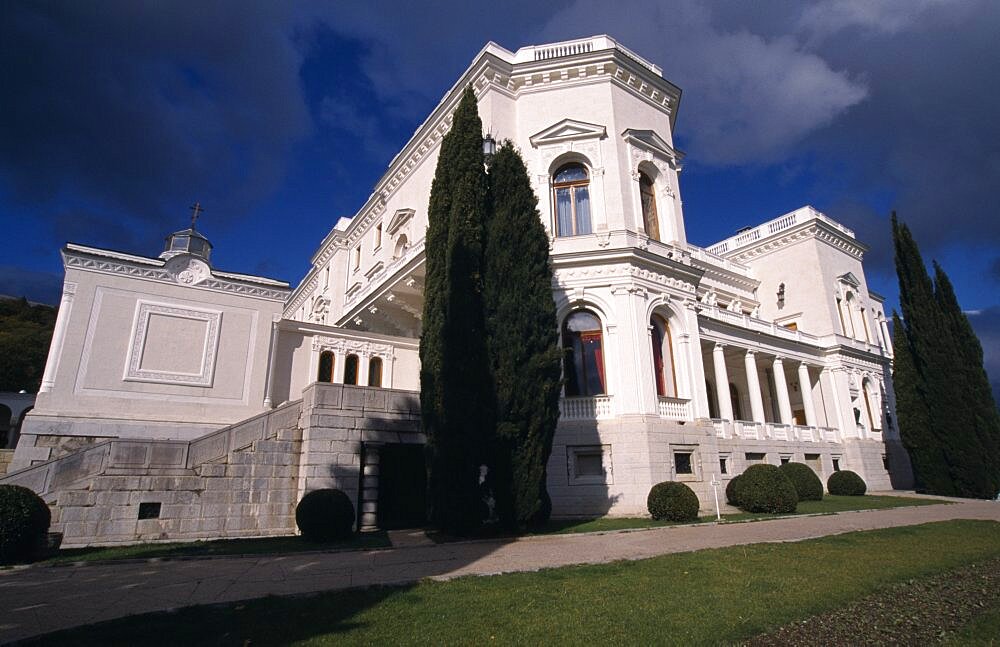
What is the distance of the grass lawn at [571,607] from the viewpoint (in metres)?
4.93

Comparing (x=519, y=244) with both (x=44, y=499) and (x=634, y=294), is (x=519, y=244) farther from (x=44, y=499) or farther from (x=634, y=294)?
(x=44, y=499)

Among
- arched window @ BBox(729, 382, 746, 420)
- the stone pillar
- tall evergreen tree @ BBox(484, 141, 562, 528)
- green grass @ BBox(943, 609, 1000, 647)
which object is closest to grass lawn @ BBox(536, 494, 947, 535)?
tall evergreen tree @ BBox(484, 141, 562, 528)

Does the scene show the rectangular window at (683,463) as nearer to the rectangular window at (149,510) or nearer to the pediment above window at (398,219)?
the rectangular window at (149,510)

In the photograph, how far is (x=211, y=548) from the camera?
34.4 ft

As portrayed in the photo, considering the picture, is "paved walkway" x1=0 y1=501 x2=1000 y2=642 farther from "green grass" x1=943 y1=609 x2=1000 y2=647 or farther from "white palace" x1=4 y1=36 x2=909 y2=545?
"green grass" x1=943 y1=609 x2=1000 y2=647

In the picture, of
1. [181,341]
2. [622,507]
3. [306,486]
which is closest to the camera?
[306,486]

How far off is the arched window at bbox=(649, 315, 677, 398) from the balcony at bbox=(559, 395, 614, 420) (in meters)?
2.53

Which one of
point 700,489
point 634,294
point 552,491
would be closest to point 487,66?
point 634,294

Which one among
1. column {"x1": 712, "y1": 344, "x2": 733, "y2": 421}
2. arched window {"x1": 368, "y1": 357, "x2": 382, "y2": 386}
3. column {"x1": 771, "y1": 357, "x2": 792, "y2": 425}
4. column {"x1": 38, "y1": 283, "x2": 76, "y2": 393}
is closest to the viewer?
column {"x1": 38, "y1": 283, "x2": 76, "y2": 393}

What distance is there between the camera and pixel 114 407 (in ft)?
55.7

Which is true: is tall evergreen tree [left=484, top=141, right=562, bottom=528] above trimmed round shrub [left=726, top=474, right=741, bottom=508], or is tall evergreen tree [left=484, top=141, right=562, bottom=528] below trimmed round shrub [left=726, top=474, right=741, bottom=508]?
above

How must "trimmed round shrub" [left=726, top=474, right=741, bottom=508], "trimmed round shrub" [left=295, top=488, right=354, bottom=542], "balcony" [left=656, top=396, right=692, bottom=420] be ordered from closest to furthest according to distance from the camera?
"trimmed round shrub" [left=295, top=488, right=354, bottom=542] → "trimmed round shrub" [left=726, top=474, right=741, bottom=508] → "balcony" [left=656, top=396, right=692, bottom=420]

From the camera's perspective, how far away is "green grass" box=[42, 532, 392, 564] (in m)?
9.55

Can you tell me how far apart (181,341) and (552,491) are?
14.1m
